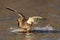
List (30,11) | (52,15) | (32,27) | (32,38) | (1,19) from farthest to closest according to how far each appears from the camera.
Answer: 1. (30,11)
2. (52,15)
3. (1,19)
4. (32,27)
5. (32,38)

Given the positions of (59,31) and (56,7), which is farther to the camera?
(56,7)

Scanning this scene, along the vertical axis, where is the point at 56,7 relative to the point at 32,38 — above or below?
above

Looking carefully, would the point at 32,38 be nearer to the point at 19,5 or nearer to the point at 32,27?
the point at 32,27

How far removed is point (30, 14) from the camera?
15.0m

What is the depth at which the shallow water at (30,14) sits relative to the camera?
36.6 ft

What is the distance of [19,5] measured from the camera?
17047mm

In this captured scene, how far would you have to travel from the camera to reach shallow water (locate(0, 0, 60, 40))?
11.2 meters

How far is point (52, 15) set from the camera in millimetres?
14578

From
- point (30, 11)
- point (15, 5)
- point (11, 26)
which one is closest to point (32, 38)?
point (11, 26)

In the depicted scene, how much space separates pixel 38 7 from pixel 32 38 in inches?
226

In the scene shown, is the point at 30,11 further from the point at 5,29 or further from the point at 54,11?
the point at 5,29

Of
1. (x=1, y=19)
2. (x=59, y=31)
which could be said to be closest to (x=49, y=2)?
(x=1, y=19)

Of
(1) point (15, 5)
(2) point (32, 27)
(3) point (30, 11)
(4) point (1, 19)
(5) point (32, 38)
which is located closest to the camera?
(5) point (32, 38)

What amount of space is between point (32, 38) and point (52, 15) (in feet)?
12.1
